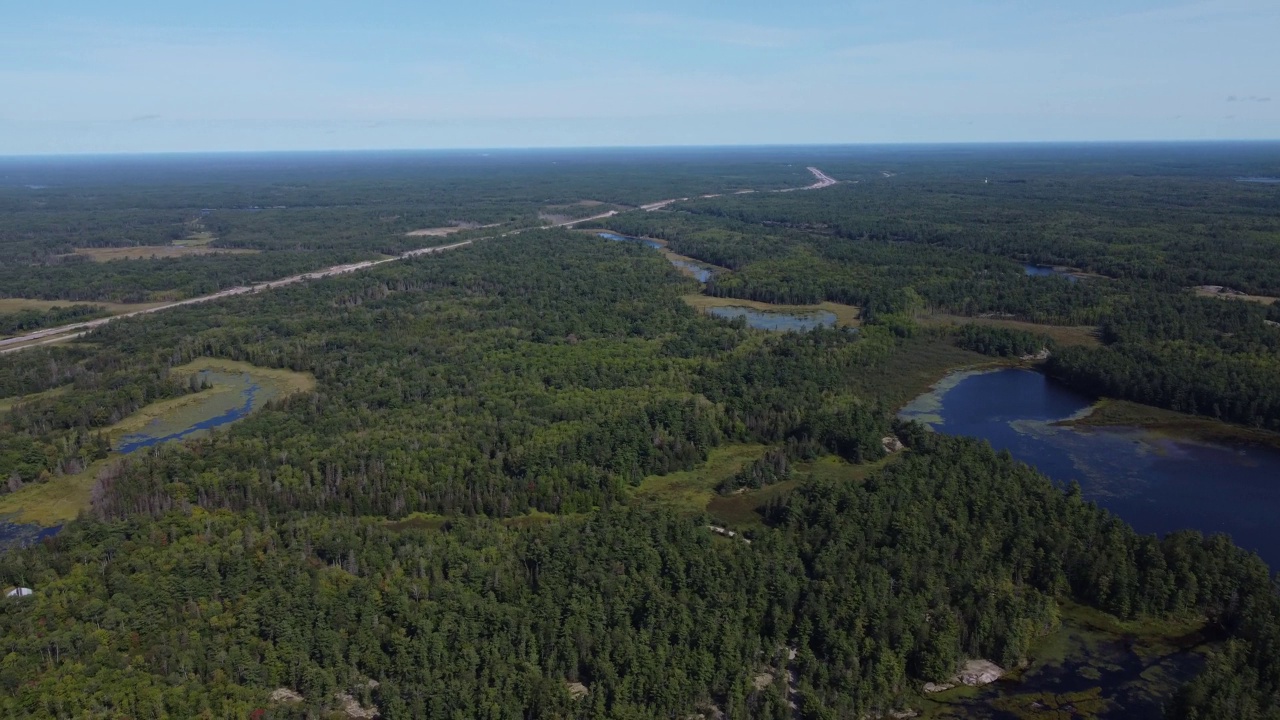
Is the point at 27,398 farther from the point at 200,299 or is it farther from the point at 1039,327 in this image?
the point at 1039,327

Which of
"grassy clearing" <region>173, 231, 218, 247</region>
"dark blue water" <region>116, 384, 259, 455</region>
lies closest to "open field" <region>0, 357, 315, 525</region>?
"dark blue water" <region>116, 384, 259, 455</region>

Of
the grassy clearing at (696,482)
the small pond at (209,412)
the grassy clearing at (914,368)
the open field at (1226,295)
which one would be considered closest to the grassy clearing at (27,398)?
the small pond at (209,412)

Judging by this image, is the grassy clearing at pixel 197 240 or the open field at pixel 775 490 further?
the grassy clearing at pixel 197 240

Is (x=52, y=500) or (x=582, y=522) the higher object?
(x=582, y=522)

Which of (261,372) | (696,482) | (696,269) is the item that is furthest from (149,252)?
(696,482)

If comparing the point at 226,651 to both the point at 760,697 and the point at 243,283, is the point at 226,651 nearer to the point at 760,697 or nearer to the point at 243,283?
the point at 760,697

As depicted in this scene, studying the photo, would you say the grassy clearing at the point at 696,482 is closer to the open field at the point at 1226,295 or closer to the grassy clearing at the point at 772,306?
the grassy clearing at the point at 772,306
